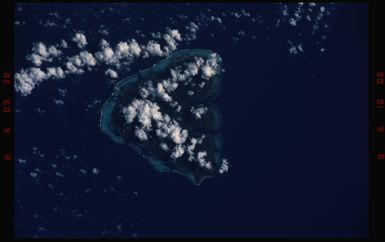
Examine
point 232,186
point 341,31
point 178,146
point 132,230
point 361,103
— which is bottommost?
point 132,230

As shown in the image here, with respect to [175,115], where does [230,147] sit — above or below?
below

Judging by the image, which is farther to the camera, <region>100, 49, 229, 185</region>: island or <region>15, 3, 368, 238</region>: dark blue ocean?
<region>100, 49, 229, 185</region>: island

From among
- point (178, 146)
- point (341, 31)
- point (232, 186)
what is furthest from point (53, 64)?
point (341, 31)

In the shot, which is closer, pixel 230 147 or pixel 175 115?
pixel 175 115

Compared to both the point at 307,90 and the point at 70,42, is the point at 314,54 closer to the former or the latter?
the point at 307,90
